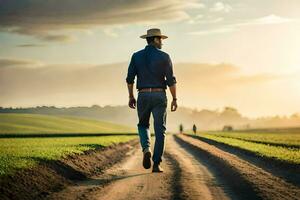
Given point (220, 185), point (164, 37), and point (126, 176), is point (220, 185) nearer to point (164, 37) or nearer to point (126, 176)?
point (126, 176)

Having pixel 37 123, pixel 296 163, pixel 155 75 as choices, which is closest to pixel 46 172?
pixel 155 75

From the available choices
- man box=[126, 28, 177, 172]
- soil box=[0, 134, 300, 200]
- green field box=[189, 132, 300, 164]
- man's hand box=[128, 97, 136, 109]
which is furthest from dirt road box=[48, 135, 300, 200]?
green field box=[189, 132, 300, 164]

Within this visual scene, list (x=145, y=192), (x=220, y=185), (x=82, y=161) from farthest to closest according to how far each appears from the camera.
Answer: (x=82, y=161), (x=220, y=185), (x=145, y=192)

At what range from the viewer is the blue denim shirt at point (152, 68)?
12.2 metres

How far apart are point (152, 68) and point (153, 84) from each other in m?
0.40

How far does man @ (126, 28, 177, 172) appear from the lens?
40.1ft

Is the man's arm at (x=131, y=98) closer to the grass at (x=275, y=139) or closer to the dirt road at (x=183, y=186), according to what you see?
the dirt road at (x=183, y=186)

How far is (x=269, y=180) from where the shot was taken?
11.1m

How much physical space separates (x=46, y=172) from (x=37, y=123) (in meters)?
133

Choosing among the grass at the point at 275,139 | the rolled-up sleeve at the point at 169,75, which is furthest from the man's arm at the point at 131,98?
the grass at the point at 275,139

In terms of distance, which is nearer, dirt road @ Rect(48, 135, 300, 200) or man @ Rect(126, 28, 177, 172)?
dirt road @ Rect(48, 135, 300, 200)

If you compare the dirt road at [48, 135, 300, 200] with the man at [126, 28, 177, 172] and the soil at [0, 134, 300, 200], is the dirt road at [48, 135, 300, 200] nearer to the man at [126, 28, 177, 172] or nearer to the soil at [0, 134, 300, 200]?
the soil at [0, 134, 300, 200]

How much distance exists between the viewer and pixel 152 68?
40.1 ft

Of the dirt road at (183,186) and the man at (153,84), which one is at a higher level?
the man at (153,84)
